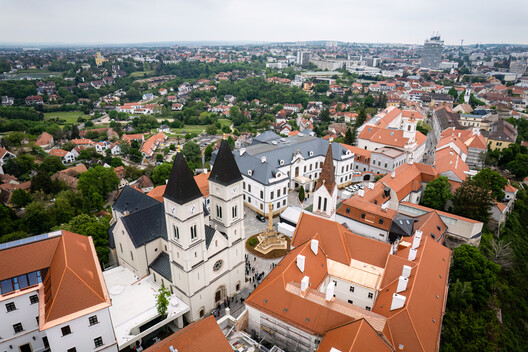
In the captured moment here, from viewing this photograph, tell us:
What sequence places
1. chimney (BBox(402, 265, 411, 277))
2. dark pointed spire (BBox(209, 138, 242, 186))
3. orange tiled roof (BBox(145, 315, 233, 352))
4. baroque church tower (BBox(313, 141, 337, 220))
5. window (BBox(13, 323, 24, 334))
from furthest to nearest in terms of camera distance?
1. baroque church tower (BBox(313, 141, 337, 220))
2. dark pointed spire (BBox(209, 138, 242, 186))
3. chimney (BBox(402, 265, 411, 277))
4. window (BBox(13, 323, 24, 334))
5. orange tiled roof (BBox(145, 315, 233, 352))

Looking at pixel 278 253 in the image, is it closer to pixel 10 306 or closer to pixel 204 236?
pixel 204 236

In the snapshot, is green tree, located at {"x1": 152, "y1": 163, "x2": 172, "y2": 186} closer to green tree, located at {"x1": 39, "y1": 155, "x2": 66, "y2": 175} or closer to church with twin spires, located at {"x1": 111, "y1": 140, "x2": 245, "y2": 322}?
green tree, located at {"x1": 39, "y1": 155, "x2": 66, "y2": 175}

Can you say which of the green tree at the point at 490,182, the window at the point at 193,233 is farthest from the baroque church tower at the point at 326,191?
the green tree at the point at 490,182

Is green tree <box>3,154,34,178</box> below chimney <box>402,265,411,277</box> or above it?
below

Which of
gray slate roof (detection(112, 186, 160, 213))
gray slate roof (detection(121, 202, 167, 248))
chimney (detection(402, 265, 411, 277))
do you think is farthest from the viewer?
gray slate roof (detection(112, 186, 160, 213))

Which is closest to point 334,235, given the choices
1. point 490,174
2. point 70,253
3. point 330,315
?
point 330,315

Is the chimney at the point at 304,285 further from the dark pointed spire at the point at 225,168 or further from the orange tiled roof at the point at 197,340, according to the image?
the dark pointed spire at the point at 225,168

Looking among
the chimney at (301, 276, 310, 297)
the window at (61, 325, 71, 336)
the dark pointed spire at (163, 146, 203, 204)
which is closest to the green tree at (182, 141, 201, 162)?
the dark pointed spire at (163, 146, 203, 204)

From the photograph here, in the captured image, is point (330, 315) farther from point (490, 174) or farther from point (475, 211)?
point (490, 174)
